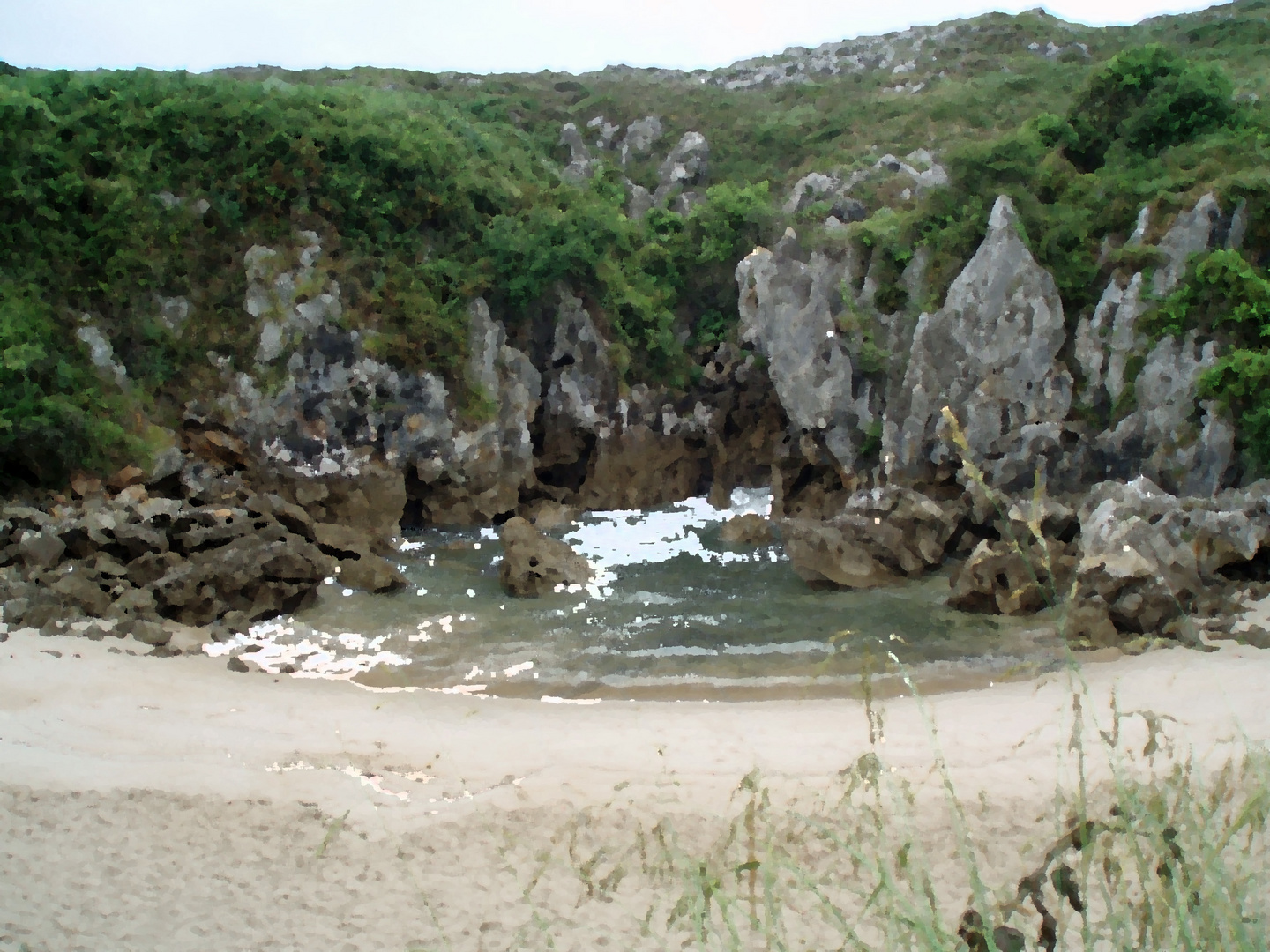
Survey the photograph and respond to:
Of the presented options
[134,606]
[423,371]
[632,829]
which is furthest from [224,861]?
[423,371]

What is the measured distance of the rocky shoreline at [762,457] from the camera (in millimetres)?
13773

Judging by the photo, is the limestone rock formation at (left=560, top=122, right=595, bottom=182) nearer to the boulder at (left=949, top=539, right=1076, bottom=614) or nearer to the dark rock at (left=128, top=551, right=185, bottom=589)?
the dark rock at (left=128, top=551, right=185, bottom=589)

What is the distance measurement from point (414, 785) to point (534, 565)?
9259 millimetres

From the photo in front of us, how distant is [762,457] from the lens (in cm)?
2691

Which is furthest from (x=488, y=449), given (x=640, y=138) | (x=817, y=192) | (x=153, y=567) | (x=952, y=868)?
(x=952, y=868)

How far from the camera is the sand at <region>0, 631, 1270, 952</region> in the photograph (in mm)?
4691

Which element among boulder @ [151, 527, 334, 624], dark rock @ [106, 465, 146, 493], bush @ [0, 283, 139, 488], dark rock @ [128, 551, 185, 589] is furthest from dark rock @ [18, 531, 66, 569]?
dark rock @ [106, 465, 146, 493]

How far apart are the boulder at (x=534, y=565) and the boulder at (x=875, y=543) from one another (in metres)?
4.24

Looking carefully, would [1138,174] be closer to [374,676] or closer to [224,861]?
[374,676]

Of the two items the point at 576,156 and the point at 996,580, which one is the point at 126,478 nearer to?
the point at 996,580

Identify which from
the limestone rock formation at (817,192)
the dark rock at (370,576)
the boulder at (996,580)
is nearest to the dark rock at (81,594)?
the dark rock at (370,576)

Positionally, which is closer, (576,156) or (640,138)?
(576,156)

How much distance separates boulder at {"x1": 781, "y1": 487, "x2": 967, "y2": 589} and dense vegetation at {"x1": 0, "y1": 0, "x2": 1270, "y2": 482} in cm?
589

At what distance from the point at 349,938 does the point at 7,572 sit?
12.6 m
